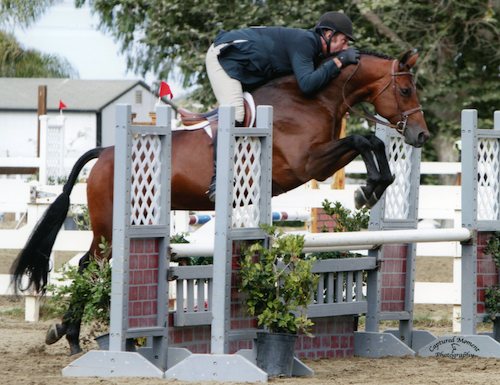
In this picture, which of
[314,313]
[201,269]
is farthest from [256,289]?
[314,313]

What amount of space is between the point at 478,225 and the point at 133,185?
2.18m

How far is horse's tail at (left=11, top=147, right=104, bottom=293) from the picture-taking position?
20.6 feet

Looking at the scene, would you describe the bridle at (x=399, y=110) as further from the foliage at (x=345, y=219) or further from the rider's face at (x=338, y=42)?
the foliage at (x=345, y=219)

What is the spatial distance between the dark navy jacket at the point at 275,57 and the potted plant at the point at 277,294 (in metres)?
1.28

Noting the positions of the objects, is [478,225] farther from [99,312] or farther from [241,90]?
[99,312]

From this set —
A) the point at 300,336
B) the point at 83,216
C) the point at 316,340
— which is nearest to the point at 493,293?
the point at 316,340

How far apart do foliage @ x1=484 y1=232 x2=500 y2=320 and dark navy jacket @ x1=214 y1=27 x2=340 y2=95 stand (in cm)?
126

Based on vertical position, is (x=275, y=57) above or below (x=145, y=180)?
above

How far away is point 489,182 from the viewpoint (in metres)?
6.41

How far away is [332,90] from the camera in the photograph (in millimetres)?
6340

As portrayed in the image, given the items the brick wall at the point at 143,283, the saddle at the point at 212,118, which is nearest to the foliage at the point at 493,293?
the saddle at the point at 212,118

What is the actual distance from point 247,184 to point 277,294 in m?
0.51

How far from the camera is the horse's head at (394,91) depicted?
20.7ft

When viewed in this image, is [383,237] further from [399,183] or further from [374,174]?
[399,183]
